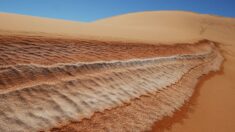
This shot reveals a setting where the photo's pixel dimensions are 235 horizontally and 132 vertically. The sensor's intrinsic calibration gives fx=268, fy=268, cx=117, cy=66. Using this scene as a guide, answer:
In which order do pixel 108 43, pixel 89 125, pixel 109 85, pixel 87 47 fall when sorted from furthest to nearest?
1. pixel 108 43
2. pixel 87 47
3. pixel 109 85
4. pixel 89 125

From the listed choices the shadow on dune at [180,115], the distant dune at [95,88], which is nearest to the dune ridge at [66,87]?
the distant dune at [95,88]

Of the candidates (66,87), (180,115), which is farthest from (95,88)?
(180,115)

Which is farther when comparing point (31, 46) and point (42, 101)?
point (31, 46)

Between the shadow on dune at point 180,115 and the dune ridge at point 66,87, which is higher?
the dune ridge at point 66,87

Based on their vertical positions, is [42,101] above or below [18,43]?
below

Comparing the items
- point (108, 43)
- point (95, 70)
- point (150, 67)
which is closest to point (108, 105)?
point (95, 70)

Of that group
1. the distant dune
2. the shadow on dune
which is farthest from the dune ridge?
the shadow on dune

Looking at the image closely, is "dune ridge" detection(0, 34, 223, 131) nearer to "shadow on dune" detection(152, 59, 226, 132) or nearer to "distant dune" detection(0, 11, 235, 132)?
"distant dune" detection(0, 11, 235, 132)

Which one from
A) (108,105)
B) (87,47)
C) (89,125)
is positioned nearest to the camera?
(89,125)

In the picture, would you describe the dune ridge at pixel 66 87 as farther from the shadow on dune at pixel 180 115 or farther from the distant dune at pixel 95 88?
the shadow on dune at pixel 180 115

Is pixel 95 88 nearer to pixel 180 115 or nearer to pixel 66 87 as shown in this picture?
pixel 66 87

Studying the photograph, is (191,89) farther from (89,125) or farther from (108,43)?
(89,125)

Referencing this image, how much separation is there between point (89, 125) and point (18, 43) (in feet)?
8.47

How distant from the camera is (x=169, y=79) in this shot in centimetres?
696
